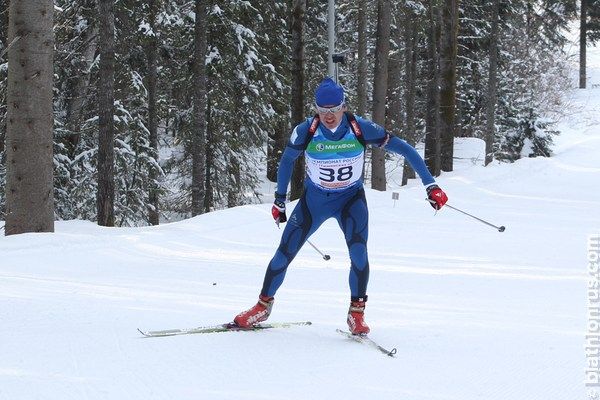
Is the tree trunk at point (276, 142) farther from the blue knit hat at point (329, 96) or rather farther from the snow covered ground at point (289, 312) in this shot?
the blue knit hat at point (329, 96)

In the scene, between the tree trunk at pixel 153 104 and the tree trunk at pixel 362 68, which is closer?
the tree trunk at pixel 153 104

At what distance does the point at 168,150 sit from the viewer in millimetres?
32375

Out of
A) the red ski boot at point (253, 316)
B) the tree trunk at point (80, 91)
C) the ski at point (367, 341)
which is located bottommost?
the ski at point (367, 341)

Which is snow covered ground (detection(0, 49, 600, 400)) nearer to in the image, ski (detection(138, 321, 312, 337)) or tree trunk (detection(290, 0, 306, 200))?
ski (detection(138, 321, 312, 337))

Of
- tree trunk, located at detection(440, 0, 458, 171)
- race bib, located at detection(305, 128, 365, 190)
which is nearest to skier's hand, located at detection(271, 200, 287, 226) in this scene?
race bib, located at detection(305, 128, 365, 190)

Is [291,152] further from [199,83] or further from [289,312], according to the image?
[199,83]

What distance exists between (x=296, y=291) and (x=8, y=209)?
438 cm

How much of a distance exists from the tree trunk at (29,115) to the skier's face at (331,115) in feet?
16.4

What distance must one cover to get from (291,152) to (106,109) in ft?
26.2

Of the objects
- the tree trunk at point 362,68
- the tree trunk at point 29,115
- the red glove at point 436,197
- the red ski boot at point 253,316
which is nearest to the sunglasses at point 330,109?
the red glove at point 436,197

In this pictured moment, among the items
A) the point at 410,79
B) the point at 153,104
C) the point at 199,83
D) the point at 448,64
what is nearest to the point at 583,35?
the point at 448,64

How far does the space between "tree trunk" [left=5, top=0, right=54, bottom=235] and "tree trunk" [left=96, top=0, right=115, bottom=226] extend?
3.55m

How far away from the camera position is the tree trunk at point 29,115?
27.6ft

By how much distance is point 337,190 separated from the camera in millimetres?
5285
